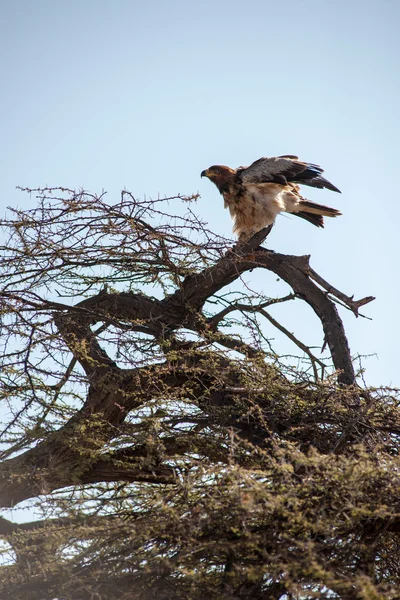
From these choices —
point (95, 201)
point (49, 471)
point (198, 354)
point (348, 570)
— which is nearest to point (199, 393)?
point (198, 354)

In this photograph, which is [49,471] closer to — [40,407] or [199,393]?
[40,407]

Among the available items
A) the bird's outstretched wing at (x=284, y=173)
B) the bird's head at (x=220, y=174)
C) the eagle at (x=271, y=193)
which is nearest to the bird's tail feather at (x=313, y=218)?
the eagle at (x=271, y=193)

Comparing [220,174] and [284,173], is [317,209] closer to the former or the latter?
[284,173]

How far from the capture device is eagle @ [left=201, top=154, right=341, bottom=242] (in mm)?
7234

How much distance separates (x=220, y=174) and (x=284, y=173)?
82cm

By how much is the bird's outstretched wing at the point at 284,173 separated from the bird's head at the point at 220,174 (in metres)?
0.16

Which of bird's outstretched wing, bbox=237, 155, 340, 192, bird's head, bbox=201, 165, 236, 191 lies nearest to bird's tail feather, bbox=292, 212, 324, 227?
bird's outstretched wing, bbox=237, 155, 340, 192

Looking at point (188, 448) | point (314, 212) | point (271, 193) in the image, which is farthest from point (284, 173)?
point (188, 448)

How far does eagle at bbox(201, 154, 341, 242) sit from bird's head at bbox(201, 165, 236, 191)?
37mm

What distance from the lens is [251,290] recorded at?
554 cm

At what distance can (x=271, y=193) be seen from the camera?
7301 millimetres

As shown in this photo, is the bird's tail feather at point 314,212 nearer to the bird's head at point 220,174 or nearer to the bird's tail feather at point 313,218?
the bird's tail feather at point 313,218

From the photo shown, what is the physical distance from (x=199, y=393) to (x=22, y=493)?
1478 millimetres

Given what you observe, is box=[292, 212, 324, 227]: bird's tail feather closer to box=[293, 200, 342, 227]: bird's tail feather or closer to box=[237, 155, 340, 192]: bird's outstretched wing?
box=[293, 200, 342, 227]: bird's tail feather
